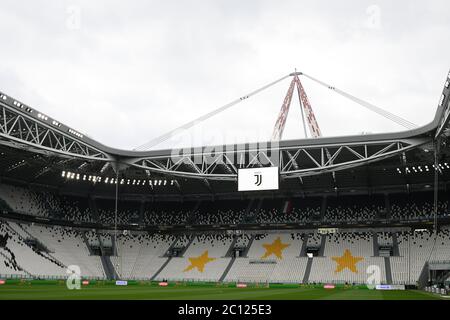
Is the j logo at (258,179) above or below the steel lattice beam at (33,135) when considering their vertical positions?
below

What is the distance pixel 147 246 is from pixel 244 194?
17516mm

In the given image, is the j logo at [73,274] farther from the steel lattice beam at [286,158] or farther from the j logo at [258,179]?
the j logo at [258,179]

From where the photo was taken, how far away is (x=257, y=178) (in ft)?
171

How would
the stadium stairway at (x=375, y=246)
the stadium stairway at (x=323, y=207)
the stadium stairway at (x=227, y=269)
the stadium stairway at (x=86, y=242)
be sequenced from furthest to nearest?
the stadium stairway at (x=86, y=242)
the stadium stairway at (x=323, y=207)
the stadium stairway at (x=227, y=269)
the stadium stairway at (x=375, y=246)

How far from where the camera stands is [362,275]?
59.2m

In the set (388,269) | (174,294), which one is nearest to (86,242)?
(174,294)

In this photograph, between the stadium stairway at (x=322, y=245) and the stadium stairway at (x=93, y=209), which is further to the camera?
the stadium stairway at (x=93, y=209)

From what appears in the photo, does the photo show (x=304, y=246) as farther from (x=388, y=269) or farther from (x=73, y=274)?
(x=73, y=274)

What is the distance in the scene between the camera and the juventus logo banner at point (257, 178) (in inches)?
2024

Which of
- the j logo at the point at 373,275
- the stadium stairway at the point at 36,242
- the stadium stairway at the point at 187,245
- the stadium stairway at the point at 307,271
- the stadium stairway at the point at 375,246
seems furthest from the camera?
the stadium stairway at the point at 187,245

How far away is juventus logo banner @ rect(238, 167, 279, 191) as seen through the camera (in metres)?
51.4

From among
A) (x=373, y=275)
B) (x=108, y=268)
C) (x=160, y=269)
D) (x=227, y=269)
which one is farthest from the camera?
(x=108, y=268)

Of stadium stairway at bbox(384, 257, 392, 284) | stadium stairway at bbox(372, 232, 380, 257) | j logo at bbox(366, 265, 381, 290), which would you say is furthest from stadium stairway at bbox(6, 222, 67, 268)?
stadium stairway at bbox(384, 257, 392, 284)

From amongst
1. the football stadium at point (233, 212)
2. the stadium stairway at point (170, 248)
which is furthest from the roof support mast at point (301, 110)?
the stadium stairway at point (170, 248)
